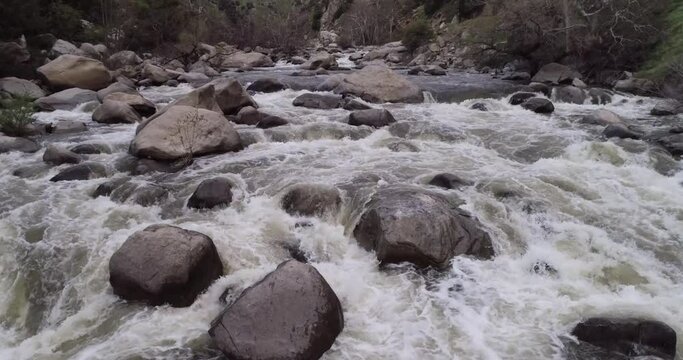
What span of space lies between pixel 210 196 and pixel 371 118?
17.7 feet

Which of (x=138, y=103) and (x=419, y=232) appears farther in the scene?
(x=138, y=103)

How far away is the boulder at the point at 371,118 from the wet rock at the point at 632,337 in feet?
24.7

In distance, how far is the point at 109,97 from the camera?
42.8ft

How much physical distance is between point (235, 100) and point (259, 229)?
6.66 m

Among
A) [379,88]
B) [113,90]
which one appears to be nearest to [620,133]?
[379,88]

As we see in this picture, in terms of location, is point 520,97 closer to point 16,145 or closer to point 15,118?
point 16,145

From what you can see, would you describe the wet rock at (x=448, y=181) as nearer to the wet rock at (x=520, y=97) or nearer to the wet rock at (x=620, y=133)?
the wet rock at (x=620, y=133)

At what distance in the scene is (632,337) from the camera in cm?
458

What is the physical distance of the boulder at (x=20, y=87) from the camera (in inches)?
539

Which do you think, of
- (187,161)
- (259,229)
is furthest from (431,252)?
(187,161)

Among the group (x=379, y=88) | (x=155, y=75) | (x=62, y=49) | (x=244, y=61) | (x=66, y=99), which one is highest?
(x=379, y=88)

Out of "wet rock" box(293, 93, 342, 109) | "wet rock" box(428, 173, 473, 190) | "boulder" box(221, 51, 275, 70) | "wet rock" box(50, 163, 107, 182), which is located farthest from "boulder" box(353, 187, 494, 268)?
"boulder" box(221, 51, 275, 70)

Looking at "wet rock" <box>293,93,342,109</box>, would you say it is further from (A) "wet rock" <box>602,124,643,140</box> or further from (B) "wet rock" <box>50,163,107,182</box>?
(A) "wet rock" <box>602,124,643,140</box>

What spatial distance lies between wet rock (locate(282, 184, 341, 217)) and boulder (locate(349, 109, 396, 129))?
4.31 meters
